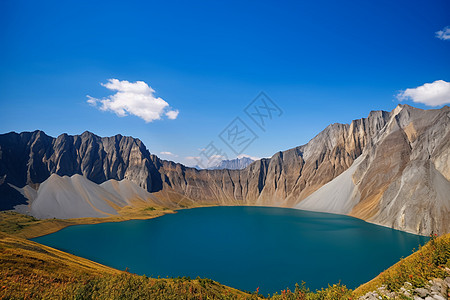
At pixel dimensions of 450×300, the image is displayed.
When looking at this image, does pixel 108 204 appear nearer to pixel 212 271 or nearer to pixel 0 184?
pixel 0 184

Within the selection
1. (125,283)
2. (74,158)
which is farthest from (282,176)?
(125,283)

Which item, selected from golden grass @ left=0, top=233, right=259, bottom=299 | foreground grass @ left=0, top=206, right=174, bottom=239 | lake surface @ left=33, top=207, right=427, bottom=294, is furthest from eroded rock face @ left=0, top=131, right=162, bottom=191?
golden grass @ left=0, top=233, right=259, bottom=299

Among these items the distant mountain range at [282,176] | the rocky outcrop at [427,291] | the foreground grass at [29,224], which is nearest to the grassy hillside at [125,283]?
the rocky outcrop at [427,291]

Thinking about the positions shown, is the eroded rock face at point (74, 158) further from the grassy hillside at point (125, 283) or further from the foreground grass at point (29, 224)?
the grassy hillside at point (125, 283)

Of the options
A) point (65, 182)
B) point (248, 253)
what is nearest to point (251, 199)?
point (65, 182)

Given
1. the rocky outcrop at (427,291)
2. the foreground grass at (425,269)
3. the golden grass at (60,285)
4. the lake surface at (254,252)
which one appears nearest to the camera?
the rocky outcrop at (427,291)

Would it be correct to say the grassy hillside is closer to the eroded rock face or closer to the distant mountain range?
the distant mountain range
